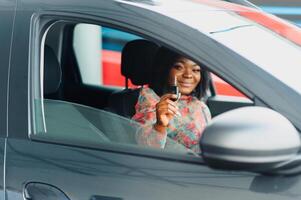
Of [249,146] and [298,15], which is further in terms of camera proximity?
[298,15]

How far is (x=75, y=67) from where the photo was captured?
394cm

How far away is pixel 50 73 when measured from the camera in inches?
98.0

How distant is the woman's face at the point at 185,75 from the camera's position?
8.27ft

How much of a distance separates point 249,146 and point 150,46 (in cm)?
105

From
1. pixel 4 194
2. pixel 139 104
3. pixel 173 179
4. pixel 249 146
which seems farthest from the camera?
pixel 139 104

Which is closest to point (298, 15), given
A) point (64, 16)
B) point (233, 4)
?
point (233, 4)

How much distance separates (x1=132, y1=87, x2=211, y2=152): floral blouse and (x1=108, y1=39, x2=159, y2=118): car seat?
11 centimetres

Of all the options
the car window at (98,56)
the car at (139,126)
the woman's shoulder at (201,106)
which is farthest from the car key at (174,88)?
the car window at (98,56)

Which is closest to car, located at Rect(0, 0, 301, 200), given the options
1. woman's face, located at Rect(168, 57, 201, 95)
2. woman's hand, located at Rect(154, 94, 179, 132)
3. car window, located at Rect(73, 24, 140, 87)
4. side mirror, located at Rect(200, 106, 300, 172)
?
side mirror, located at Rect(200, 106, 300, 172)

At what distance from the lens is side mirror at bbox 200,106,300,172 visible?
180cm

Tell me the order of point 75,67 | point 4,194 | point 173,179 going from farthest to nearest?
1. point 75,67
2. point 4,194
3. point 173,179

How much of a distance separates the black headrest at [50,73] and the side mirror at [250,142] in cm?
80

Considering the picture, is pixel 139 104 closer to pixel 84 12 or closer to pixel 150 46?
pixel 150 46

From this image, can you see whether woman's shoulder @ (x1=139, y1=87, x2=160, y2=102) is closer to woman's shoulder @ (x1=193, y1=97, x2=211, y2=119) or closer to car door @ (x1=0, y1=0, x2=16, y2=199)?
woman's shoulder @ (x1=193, y1=97, x2=211, y2=119)
